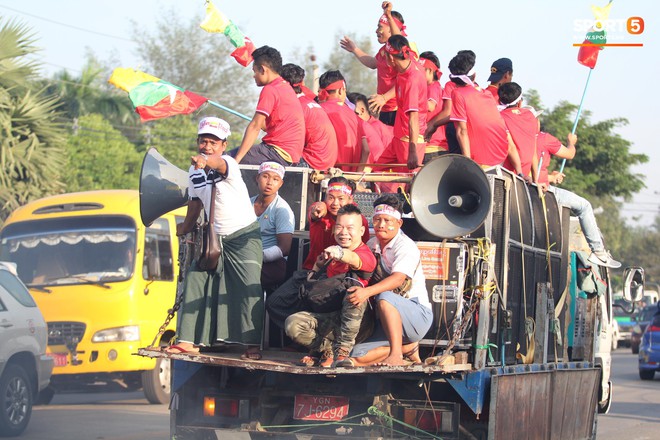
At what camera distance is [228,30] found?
11.8 meters

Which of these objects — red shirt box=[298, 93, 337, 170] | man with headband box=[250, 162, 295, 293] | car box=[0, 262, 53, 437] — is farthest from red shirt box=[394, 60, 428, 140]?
car box=[0, 262, 53, 437]

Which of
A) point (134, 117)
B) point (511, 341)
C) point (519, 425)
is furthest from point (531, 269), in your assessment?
point (134, 117)

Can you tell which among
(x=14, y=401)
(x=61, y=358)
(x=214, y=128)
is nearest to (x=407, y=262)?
(x=214, y=128)

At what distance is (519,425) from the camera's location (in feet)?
25.5

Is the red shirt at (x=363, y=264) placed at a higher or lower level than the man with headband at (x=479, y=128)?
lower

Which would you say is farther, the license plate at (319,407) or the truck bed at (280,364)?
the license plate at (319,407)

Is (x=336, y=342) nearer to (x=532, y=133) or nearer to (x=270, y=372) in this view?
(x=270, y=372)

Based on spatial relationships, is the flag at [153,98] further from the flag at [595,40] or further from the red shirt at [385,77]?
the flag at [595,40]

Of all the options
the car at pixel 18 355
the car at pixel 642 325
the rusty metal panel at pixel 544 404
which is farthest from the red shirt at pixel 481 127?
the car at pixel 642 325

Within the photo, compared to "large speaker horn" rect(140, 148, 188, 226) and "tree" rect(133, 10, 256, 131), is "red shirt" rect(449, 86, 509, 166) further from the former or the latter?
"tree" rect(133, 10, 256, 131)

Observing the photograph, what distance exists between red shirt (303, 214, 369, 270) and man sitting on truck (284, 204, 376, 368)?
39 cm

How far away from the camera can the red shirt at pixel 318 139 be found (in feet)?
32.4

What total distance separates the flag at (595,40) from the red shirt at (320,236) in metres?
6.72

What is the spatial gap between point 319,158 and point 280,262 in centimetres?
192
